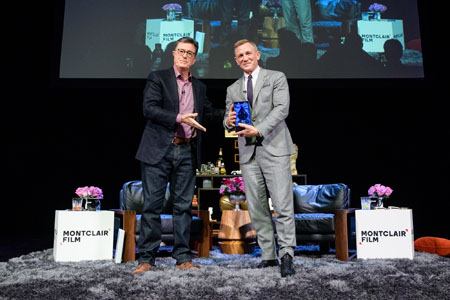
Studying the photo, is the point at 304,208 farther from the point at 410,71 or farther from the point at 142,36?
the point at 142,36

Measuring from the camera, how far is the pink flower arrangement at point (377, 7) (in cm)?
521

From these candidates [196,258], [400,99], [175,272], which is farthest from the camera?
[400,99]

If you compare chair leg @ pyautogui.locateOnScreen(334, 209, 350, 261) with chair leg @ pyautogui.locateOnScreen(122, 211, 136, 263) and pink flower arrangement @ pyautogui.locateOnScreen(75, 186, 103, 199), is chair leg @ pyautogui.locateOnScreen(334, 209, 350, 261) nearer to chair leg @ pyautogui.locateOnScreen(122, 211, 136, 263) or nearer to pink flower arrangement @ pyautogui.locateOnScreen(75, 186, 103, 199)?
chair leg @ pyautogui.locateOnScreen(122, 211, 136, 263)

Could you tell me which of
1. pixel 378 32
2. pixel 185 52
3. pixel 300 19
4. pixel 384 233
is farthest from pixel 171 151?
pixel 378 32

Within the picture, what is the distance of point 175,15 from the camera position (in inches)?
208

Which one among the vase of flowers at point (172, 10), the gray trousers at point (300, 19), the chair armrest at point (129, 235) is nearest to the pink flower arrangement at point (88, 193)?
the chair armrest at point (129, 235)

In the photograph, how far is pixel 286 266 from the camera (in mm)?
2152

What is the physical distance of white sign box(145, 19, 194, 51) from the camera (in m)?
5.26

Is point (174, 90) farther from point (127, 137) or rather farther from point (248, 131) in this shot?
point (127, 137)

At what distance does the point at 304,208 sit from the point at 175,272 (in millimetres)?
1853

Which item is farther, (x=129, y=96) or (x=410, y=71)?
(x=129, y=96)

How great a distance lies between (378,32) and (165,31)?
2960 mm

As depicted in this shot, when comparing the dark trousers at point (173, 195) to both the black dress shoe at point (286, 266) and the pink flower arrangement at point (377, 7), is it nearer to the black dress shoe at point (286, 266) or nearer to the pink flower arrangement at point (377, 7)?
the black dress shoe at point (286, 266)

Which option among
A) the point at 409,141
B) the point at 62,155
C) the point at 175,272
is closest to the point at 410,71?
the point at 409,141
